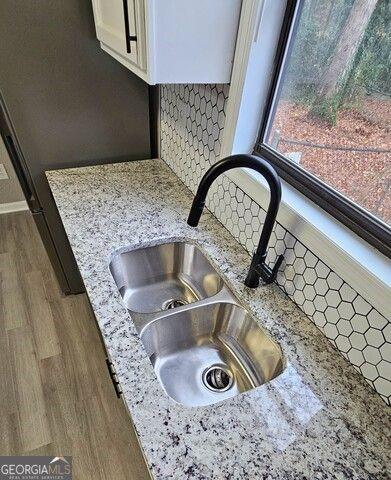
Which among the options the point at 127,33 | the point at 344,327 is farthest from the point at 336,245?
the point at 127,33

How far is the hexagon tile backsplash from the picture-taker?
2.07 ft

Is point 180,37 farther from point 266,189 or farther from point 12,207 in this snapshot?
point 12,207

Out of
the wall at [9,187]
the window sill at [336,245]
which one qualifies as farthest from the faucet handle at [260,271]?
the wall at [9,187]

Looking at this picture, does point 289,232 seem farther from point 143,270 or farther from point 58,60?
point 58,60

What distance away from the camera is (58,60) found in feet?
Answer: 3.71

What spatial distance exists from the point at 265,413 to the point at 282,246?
42 centimetres

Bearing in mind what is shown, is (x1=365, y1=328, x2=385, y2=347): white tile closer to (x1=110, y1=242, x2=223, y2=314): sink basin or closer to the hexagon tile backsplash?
the hexagon tile backsplash

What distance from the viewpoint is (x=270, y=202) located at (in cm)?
71

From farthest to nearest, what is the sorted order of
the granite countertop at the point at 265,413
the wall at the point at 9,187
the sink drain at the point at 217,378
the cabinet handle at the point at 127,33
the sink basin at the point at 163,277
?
the wall at the point at 9,187 → the sink basin at the point at 163,277 → the sink drain at the point at 217,378 → the cabinet handle at the point at 127,33 → the granite countertop at the point at 265,413

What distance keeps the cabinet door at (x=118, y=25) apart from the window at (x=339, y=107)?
15.8 inches

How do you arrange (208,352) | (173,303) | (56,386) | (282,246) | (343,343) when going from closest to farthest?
(343,343) → (282,246) → (208,352) → (173,303) → (56,386)

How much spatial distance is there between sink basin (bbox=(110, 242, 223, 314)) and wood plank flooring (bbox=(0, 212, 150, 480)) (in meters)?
0.59

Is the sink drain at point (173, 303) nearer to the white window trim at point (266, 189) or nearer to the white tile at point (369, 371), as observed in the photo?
the white window trim at point (266, 189)

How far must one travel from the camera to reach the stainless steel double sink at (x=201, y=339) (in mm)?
823
